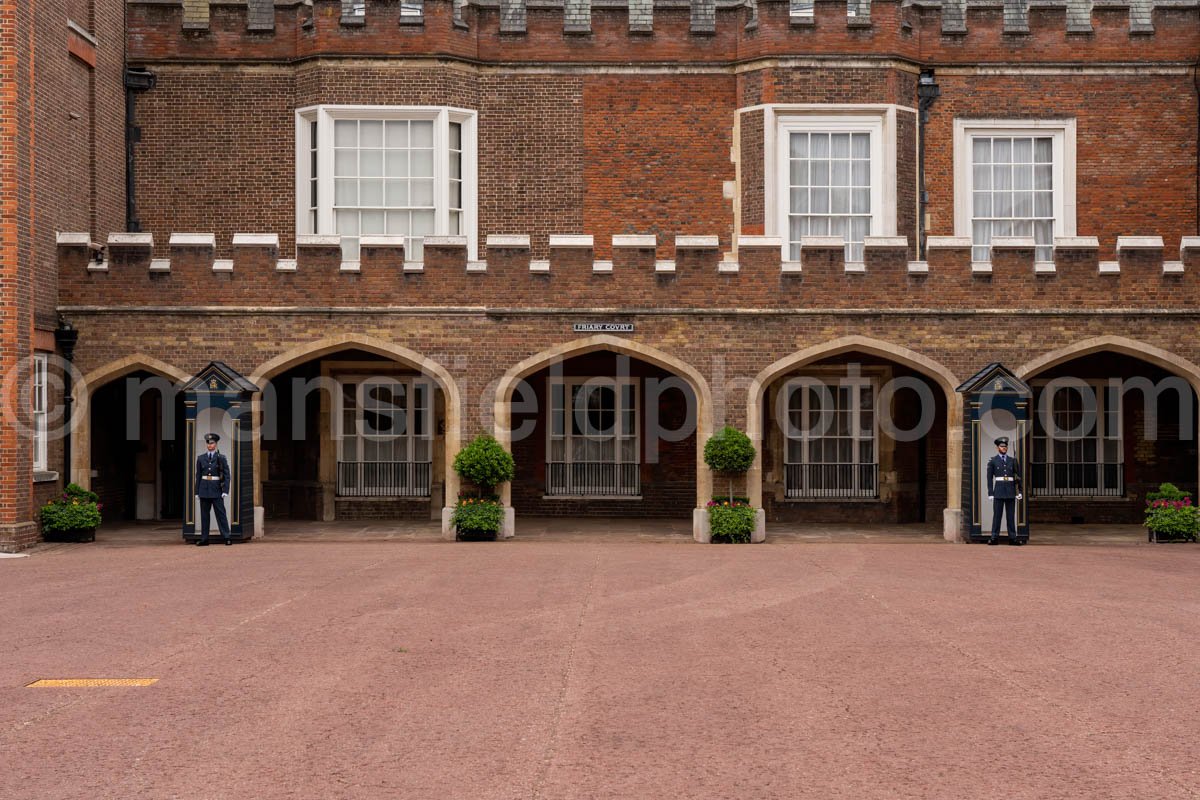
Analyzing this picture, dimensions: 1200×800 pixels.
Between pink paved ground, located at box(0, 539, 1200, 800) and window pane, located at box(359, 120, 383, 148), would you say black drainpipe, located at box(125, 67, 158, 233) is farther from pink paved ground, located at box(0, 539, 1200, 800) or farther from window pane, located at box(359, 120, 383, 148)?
pink paved ground, located at box(0, 539, 1200, 800)

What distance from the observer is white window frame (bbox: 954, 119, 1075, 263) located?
65.6 ft

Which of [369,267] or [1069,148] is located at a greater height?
[1069,148]

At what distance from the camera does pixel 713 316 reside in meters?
17.6

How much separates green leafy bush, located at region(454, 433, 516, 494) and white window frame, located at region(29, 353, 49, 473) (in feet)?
19.4

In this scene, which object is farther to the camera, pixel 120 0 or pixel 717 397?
pixel 120 0

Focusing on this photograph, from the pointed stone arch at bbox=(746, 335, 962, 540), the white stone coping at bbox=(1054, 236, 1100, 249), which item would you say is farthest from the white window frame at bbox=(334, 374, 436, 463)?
the white stone coping at bbox=(1054, 236, 1100, 249)

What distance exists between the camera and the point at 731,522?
17078 millimetres

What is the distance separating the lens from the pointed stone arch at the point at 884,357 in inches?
689

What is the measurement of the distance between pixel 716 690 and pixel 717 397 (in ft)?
33.5

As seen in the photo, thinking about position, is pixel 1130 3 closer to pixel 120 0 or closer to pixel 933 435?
pixel 933 435

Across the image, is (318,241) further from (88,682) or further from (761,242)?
(88,682)

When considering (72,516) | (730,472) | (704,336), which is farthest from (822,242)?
(72,516)

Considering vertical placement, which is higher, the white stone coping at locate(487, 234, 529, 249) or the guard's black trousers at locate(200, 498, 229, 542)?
the white stone coping at locate(487, 234, 529, 249)

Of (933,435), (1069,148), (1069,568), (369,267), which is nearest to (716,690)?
(1069,568)
